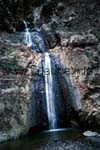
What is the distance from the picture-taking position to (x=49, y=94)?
717 inches

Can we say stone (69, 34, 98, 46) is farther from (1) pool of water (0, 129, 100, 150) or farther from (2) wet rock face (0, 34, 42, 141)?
(1) pool of water (0, 129, 100, 150)

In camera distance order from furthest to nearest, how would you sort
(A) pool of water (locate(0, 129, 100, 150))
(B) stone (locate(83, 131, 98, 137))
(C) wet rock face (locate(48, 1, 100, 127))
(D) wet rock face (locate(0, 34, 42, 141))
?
1. (C) wet rock face (locate(48, 1, 100, 127))
2. (D) wet rock face (locate(0, 34, 42, 141))
3. (B) stone (locate(83, 131, 98, 137))
4. (A) pool of water (locate(0, 129, 100, 150))

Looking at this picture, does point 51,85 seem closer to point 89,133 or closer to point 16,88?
point 16,88

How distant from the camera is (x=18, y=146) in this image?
14703 millimetres

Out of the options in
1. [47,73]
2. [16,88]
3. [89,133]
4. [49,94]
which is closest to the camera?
[89,133]

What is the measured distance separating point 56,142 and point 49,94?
12.4ft

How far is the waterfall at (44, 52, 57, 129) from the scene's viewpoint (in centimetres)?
1780

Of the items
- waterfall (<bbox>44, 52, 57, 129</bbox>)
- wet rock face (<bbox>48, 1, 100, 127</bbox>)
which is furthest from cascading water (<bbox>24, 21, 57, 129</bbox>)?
wet rock face (<bbox>48, 1, 100, 127</bbox>)

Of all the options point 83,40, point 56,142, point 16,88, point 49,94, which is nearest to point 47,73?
point 49,94

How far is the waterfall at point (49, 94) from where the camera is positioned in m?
17.8

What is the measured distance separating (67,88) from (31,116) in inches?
101

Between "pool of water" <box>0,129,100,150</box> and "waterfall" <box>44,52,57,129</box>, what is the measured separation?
3.65 feet

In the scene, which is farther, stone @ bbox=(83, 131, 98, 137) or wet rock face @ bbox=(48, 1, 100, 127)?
wet rock face @ bbox=(48, 1, 100, 127)

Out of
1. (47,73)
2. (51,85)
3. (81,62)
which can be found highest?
(81,62)
